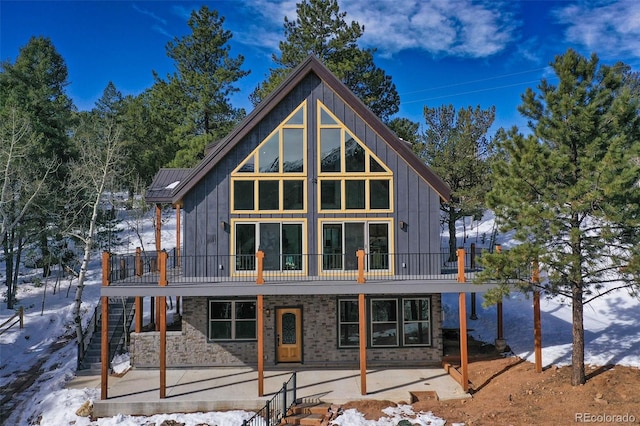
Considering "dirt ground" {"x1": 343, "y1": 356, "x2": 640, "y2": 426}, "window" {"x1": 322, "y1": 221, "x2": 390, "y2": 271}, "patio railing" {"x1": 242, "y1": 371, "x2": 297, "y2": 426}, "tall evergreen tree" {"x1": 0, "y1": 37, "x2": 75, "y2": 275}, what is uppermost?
"tall evergreen tree" {"x1": 0, "y1": 37, "x2": 75, "y2": 275}

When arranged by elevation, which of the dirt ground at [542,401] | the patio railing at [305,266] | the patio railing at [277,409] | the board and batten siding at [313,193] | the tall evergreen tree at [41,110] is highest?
the tall evergreen tree at [41,110]

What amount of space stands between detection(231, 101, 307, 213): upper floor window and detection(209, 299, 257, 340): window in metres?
3.37

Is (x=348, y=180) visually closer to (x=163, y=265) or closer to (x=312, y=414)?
(x=163, y=265)

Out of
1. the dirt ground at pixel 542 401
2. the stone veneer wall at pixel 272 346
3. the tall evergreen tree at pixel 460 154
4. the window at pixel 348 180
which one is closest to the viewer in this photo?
the dirt ground at pixel 542 401

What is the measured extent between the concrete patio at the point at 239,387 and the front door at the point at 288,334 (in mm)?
584

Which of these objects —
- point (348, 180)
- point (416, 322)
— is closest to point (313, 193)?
point (348, 180)

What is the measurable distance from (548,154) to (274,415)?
9.27m

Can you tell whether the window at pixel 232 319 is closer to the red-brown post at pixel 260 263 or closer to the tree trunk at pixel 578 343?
the red-brown post at pixel 260 263

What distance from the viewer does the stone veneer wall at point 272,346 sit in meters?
14.5

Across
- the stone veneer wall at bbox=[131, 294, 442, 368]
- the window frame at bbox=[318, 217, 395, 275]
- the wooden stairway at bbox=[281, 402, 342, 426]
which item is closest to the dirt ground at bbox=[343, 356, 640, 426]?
the wooden stairway at bbox=[281, 402, 342, 426]

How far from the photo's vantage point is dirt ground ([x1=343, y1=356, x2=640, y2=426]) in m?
9.14

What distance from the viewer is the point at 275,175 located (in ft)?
45.4

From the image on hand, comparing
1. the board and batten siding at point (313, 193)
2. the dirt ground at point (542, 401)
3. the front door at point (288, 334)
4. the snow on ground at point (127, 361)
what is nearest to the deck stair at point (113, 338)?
the snow on ground at point (127, 361)

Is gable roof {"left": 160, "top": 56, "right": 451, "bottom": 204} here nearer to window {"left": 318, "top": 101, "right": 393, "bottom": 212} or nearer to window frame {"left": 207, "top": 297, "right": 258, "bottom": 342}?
window {"left": 318, "top": 101, "right": 393, "bottom": 212}
